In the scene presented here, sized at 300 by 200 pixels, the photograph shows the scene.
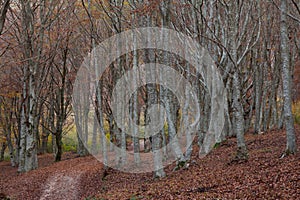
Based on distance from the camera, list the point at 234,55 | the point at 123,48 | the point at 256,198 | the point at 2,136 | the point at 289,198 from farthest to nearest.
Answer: the point at 2,136
the point at 123,48
the point at 234,55
the point at 256,198
the point at 289,198

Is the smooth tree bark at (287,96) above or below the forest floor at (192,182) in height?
above

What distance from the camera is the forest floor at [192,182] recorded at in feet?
23.1

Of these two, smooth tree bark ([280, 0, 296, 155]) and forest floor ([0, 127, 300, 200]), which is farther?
smooth tree bark ([280, 0, 296, 155])

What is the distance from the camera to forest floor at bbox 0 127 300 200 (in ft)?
23.1

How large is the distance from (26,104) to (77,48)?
583cm

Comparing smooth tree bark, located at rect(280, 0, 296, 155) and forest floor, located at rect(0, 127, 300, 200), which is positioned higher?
smooth tree bark, located at rect(280, 0, 296, 155)

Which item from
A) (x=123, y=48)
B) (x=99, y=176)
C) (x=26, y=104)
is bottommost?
(x=99, y=176)

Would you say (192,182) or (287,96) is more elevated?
(287,96)

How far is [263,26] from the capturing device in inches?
645

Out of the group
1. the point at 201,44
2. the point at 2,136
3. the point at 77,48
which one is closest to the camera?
the point at 201,44

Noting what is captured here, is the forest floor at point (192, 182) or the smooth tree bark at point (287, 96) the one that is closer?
the forest floor at point (192, 182)

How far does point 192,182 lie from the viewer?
9.05 m

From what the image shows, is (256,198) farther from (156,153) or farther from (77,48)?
(77,48)

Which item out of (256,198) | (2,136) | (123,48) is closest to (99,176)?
(123,48)
